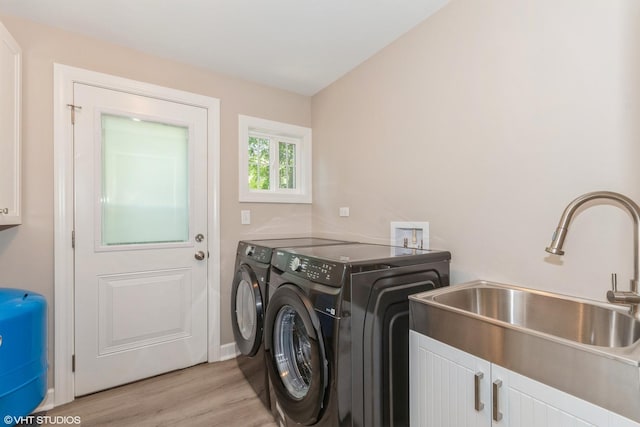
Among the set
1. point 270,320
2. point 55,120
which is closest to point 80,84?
point 55,120

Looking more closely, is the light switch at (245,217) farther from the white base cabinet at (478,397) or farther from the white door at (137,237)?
the white base cabinet at (478,397)

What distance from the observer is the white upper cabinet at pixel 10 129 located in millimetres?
1534

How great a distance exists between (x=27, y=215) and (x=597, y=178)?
294cm

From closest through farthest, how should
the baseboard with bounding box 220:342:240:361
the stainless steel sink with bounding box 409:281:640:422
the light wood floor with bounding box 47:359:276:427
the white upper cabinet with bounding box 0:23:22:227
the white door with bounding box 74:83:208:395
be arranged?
1. the stainless steel sink with bounding box 409:281:640:422
2. the white upper cabinet with bounding box 0:23:22:227
3. the light wood floor with bounding box 47:359:276:427
4. the white door with bounding box 74:83:208:395
5. the baseboard with bounding box 220:342:240:361

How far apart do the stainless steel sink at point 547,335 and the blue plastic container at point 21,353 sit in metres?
1.69

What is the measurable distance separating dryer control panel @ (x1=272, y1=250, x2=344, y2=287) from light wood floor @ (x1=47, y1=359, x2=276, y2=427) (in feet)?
3.09

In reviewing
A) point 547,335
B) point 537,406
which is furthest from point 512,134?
point 537,406

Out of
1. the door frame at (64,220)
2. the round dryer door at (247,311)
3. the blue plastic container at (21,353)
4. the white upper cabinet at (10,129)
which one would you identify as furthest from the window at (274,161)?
the blue plastic container at (21,353)

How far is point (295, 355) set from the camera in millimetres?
1658

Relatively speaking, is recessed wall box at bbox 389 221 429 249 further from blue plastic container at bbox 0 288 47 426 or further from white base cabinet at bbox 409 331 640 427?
blue plastic container at bbox 0 288 47 426

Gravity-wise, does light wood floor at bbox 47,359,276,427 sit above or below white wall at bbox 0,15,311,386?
below

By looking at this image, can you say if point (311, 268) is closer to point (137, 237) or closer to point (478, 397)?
point (478, 397)

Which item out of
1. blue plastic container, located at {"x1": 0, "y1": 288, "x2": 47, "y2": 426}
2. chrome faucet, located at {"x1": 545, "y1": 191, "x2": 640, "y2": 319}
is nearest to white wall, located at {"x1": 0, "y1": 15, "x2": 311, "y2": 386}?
blue plastic container, located at {"x1": 0, "y1": 288, "x2": 47, "y2": 426}

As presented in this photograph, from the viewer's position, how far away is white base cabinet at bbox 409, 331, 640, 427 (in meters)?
0.84
